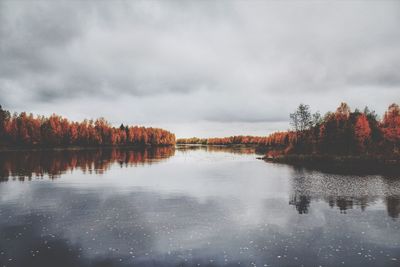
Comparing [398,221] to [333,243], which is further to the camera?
[398,221]

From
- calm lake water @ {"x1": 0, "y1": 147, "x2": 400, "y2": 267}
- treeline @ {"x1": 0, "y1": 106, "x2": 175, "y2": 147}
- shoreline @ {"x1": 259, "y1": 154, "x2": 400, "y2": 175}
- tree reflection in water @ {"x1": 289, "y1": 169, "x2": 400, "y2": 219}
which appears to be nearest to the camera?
calm lake water @ {"x1": 0, "y1": 147, "x2": 400, "y2": 267}

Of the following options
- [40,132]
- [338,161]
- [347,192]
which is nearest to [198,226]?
[347,192]

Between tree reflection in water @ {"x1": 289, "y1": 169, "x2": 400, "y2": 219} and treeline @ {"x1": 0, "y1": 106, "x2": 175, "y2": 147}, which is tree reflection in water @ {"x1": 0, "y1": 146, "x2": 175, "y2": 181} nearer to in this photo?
tree reflection in water @ {"x1": 289, "y1": 169, "x2": 400, "y2": 219}

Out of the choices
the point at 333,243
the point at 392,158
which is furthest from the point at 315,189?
the point at 392,158

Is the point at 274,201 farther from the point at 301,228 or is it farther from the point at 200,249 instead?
the point at 200,249

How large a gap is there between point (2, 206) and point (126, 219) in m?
12.8

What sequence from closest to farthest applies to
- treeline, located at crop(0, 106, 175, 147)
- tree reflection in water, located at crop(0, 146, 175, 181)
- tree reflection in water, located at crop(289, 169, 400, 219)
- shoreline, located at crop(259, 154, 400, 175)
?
1. tree reflection in water, located at crop(289, 169, 400, 219)
2. tree reflection in water, located at crop(0, 146, 175, 181)
3. shoreline, located at crop(259, 154, 400, 175)
4. treeline, located at crop(0, 106, 175, 147)

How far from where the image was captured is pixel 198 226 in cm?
2319

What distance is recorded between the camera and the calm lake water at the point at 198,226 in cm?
1731

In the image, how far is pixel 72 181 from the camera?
46438 millimetres

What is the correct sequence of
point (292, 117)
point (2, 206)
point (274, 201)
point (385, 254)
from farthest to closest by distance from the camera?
point (292, 117)
point (274, 201)
point (2, 206)
point (385, 254)

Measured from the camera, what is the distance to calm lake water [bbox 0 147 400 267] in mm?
17312

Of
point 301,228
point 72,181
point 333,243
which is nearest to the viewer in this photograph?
point 333,243

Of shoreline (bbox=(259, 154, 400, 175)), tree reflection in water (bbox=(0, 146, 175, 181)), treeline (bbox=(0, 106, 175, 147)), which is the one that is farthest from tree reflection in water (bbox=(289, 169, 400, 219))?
treeline (bbox=(0, 106, 175, 147))
